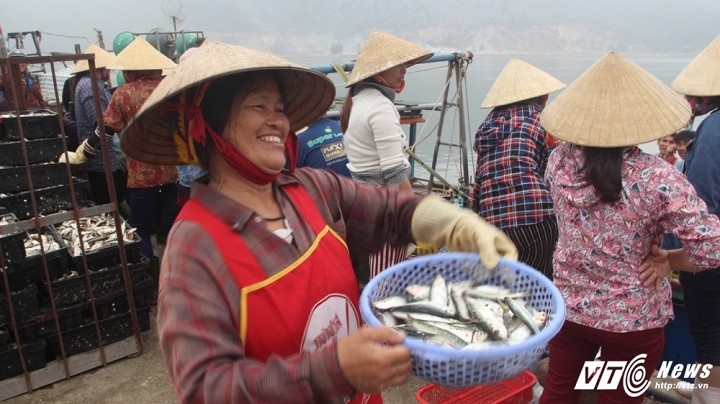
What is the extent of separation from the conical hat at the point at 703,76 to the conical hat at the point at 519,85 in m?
0.82

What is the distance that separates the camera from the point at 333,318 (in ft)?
5.13

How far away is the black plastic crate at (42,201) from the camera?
370cm

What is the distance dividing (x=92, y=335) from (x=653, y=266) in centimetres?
371

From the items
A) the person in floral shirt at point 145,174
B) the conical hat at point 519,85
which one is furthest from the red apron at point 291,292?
the person in floral shirt at point 145,174

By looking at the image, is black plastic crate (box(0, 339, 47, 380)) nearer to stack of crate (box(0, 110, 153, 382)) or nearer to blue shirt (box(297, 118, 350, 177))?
stack of crate (box(0, 110, 153, 382))

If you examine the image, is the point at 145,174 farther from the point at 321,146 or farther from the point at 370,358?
the point at 370,358

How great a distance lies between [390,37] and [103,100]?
11.6 feet

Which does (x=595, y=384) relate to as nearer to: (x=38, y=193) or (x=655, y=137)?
(x=655, y=137)

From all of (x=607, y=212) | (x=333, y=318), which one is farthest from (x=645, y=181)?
(x=333, y=318)

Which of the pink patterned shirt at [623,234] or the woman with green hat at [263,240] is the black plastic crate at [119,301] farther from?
the pink patterned shirt at [623,234]

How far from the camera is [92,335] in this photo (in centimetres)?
380

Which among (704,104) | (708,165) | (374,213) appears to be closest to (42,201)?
(374,213)

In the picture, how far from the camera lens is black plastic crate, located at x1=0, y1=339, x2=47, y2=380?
3451 millimetres

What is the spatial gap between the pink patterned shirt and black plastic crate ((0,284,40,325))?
11.0 feet
